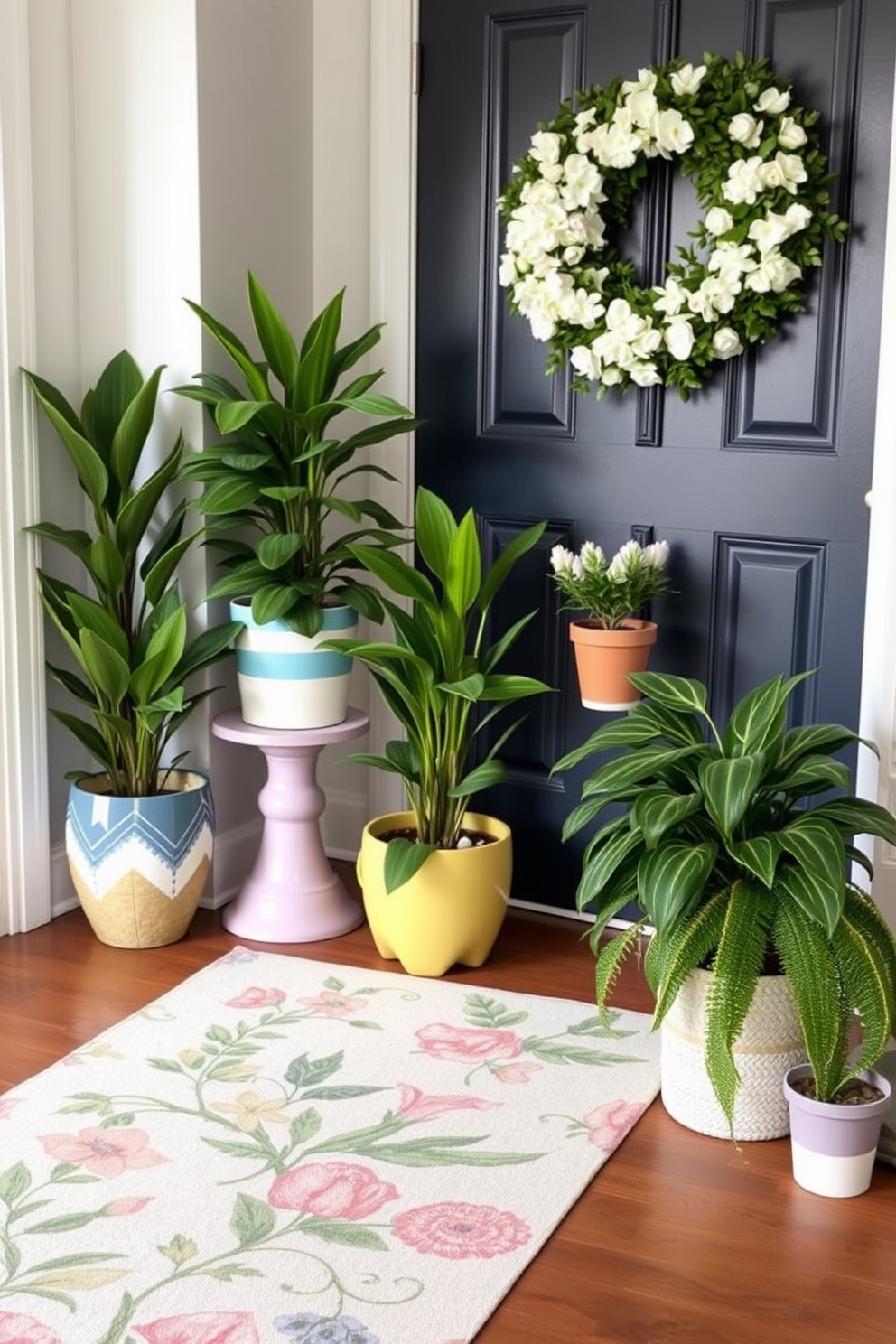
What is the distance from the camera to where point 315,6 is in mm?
3518

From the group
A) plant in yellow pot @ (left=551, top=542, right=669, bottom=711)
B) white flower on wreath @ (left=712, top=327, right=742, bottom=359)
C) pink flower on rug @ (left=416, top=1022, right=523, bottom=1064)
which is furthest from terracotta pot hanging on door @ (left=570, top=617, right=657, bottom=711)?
pink flower on rug @ (left=416, top=1022, right=523, bottom=1064)

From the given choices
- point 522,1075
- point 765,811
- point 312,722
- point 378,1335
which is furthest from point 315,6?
point 378,1335

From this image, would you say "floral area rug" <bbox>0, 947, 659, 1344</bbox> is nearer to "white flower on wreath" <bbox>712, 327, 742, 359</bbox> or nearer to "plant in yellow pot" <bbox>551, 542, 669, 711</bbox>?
"plant in yellow pot" <bbox>551, 542, 669, 711</bbox>

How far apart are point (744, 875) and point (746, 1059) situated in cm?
28

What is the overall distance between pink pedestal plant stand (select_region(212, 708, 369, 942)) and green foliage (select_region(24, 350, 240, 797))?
19 centimetres

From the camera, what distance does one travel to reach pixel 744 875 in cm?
246

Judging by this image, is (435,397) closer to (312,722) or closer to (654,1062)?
(312,722)

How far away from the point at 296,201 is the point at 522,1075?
2012 mm

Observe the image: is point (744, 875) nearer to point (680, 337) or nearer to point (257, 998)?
point (257, 998)

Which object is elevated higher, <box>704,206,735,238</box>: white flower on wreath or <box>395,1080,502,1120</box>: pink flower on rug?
<box>704,206,735,238</box>: white flower on wreath

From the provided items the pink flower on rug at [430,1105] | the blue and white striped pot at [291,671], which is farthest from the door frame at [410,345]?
the pink flower on rug at [430,1105]

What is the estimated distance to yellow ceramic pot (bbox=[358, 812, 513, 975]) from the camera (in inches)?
119

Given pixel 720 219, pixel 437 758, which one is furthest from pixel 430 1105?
pixel 720 219

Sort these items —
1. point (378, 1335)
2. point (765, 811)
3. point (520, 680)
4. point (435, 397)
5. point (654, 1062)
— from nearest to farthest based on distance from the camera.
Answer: point (378, 1335) < point (765, 811) < point (654, 1062) < point (520, 680) < point (435, 397)
